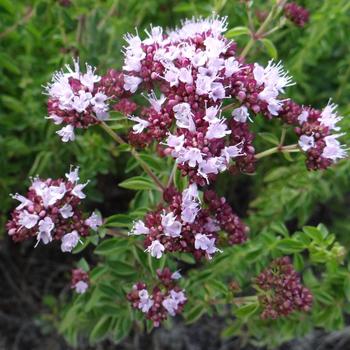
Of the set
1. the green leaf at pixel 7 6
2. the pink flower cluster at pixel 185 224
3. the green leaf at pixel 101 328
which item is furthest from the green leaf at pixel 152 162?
the green leaf at pixel 7 6

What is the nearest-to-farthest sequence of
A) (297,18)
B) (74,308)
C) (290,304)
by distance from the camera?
(290,304), (74,308), (297,18)

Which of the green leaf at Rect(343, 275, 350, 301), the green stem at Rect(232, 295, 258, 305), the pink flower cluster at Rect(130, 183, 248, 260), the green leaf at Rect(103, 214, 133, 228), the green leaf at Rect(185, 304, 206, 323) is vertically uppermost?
the green leaf at Rect(103, 214, 133, 228)

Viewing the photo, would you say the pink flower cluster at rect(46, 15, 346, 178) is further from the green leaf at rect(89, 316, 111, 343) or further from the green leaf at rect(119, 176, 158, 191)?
the green leaf at rect(89, 316, 111, 343)

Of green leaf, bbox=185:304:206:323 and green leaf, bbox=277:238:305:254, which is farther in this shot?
green leaf, bbox=185:304:206:323

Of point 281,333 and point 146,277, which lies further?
point 281,333

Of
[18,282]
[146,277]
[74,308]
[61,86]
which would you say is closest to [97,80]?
[61,86]

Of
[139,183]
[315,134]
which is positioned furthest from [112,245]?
[315,134]

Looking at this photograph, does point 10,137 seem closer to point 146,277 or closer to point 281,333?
point 146,277

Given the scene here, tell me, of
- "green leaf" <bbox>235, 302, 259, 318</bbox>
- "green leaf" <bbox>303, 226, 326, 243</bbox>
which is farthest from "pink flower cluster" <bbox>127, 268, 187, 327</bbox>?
"green leaf" <bbox>303, 226, 326, 243</bbox>
